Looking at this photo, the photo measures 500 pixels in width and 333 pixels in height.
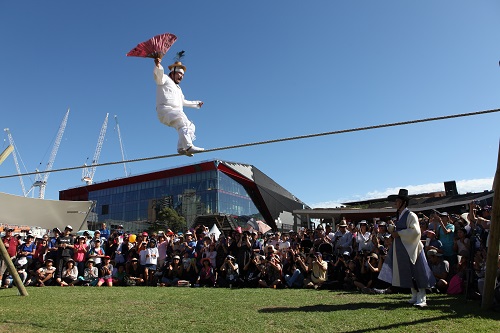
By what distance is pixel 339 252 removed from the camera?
7938 mm

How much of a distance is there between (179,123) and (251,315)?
2586 mm

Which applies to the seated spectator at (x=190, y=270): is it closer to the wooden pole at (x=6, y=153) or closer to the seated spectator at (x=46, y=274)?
the seated spectator at (x=46, y=274)

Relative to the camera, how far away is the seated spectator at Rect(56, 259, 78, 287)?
27.9 ft

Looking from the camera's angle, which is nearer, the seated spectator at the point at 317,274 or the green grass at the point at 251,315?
the green grass at the point at 251,315

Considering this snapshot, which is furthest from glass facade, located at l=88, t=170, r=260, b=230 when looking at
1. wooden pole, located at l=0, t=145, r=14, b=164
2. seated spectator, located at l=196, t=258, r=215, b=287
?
wooden pole, located at l=0, t=145, r=14, b=164

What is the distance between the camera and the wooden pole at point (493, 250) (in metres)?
3.95

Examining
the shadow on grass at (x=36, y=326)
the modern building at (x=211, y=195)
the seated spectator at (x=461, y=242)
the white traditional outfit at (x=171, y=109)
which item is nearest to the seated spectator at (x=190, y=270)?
the white traditional outfit at (x=171, y=109)

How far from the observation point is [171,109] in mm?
5145

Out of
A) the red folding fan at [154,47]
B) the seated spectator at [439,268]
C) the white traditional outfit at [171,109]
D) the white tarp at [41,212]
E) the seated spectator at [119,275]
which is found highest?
the red folding fan at [154,47]

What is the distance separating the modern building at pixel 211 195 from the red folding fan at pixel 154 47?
29265 mm

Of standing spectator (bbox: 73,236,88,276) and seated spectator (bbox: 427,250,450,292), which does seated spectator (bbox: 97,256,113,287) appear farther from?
seated spectator (bbox: 427,250,450,292)

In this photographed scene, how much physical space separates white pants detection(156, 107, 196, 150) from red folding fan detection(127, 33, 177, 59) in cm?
70

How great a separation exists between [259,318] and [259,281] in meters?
3.85

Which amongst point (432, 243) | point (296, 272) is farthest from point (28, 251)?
point (432, 243)
